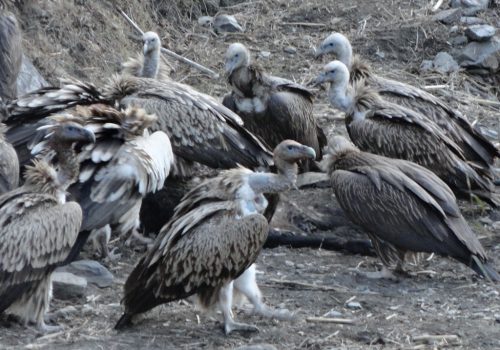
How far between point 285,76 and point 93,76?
1995 millimetres

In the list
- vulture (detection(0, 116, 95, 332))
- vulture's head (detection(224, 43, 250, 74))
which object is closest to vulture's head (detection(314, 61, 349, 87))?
vulture's head (detection(224, 43, 250, 74))

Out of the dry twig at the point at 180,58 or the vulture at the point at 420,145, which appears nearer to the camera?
the vulture at the point at 420,145

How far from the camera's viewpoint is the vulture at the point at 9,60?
1023 centimetres

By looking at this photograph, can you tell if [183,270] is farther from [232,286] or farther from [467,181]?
[467,181]

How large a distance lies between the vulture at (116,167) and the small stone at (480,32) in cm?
535

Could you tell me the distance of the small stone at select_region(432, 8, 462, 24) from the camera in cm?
1409

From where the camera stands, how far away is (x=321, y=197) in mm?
10414

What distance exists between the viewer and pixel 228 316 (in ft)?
24.3

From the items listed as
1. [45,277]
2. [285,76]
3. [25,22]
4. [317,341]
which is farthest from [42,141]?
[285,76]

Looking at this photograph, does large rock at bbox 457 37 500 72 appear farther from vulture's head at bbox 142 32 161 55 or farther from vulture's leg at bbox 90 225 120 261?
vulture's leg at bbox 90 225 120 261

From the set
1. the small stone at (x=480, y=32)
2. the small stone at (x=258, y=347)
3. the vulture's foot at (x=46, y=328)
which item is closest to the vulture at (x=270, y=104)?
the small stone at (x=480, y=32)

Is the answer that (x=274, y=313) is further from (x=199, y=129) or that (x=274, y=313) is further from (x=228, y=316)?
(x=199, y=129)

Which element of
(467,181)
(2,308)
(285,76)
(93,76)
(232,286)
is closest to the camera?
(2,308)

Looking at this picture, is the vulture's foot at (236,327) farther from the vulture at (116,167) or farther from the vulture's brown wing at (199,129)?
the vulture's brown wing at (199,129)
